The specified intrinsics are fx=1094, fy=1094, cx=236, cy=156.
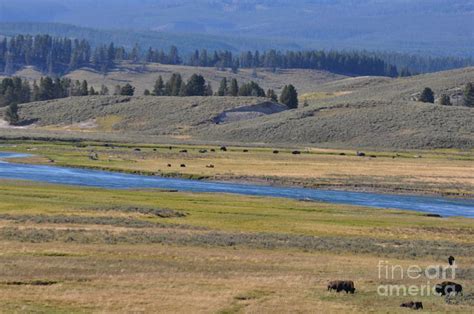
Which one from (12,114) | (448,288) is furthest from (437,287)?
(12,114)

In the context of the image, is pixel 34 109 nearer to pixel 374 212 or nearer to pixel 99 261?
pixel 374 212

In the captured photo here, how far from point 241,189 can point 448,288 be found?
149 feet

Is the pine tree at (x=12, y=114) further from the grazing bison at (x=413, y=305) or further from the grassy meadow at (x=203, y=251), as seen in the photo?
the grazing bison at (x=413, y=305)

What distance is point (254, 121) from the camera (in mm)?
168500

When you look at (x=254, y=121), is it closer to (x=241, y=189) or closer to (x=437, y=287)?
(x=241, y=189)

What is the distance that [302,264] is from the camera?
44.8m

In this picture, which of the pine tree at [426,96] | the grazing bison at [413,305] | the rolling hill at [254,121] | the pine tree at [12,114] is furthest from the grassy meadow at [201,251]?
the pine tree at [426,96]

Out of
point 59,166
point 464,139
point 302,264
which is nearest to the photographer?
point 302,264

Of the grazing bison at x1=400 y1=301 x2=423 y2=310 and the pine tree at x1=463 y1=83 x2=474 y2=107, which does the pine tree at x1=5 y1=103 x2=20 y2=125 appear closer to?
the pine tree at x1=463 y1=83 x2=474 y2=107

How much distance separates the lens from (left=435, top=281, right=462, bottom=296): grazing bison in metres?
38.7

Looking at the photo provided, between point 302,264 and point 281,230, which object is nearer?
point 302,264

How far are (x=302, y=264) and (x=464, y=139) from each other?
10464 cm

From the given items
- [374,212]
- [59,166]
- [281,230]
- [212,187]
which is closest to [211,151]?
[59,166]

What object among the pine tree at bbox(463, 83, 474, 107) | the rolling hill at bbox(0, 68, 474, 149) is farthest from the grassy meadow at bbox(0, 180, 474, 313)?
the pine tree at bbox(463, 83, 474, 107)
